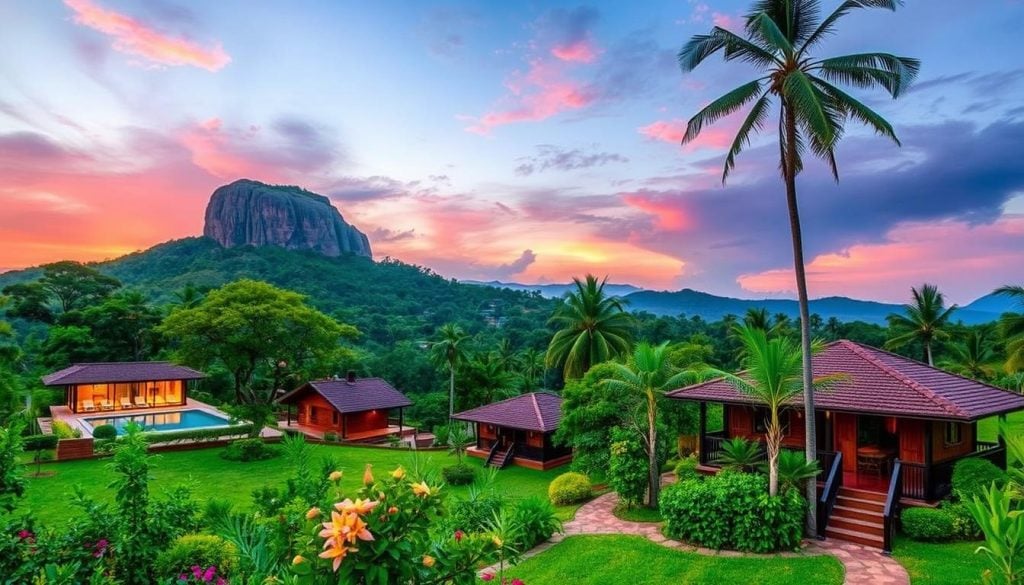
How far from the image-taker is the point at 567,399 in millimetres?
18828

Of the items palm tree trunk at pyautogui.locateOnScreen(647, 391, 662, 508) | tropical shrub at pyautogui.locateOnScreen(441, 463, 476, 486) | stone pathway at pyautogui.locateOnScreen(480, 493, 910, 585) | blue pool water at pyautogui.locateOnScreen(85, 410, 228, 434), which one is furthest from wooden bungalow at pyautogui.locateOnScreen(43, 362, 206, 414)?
palm tree trunk at pyautogui.locateOnScreen(647, 391, 662, 508)

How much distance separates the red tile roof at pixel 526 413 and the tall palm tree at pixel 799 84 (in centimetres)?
1191

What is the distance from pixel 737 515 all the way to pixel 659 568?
7.18 feet

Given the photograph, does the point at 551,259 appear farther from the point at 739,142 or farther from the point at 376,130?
the point at 739,142

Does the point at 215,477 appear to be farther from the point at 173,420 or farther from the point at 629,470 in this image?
the point at 629,470

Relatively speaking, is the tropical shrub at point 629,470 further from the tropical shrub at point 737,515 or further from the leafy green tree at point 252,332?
the leafy green tree at point 252,332

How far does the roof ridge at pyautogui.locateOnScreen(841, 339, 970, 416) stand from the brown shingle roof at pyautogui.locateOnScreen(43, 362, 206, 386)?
34.2 m

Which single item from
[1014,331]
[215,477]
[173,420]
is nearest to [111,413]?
[173,420]

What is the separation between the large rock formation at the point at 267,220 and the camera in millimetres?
99750

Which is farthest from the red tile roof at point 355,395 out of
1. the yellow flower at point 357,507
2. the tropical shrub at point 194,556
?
the yellow flower at point 357,507

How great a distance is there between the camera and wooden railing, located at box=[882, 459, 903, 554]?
419 inches

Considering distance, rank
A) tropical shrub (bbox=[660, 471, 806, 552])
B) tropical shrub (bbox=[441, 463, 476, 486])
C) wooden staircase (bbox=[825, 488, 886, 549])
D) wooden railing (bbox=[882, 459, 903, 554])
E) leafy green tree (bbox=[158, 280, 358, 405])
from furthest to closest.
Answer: leafy green tree (bbox=[158, 280, 358, 405]) < tropical shrub (bbox=[441, 463, 476, 486]) < wooden staircase (bbox=[825, 488, 886, 549]) < tropical shrub (bbox=[660, 471, 806, 552]) < wooden railing (bbox=[882, 459, 903, 554])

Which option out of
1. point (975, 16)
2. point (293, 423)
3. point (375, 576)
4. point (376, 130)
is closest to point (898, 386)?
point (975, 16)

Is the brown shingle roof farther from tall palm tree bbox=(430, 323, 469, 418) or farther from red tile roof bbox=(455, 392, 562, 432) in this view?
red tile roof bbox=(455, 392, 562, 432)
